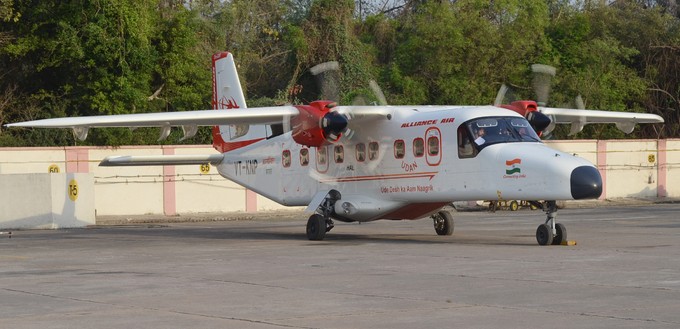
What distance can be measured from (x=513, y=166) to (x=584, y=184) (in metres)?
Result: 1.60

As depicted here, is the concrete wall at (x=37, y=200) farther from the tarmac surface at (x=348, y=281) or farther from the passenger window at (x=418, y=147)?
the passenger window at (x=418, y=147)

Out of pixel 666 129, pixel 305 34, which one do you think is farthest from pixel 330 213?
pixel 666 129

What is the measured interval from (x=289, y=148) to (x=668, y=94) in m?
36.5

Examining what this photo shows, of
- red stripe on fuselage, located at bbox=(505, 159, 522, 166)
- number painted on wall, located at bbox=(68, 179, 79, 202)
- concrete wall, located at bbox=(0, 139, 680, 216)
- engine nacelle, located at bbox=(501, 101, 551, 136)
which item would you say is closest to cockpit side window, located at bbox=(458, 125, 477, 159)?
red stripe on fuselage, located at bbox=(505, 159, 522, 166)

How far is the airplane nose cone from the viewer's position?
18484 millimetres

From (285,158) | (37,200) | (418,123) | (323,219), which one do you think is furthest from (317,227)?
(37,200)

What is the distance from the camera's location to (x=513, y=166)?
774 inches

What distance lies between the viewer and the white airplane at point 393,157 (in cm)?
1969

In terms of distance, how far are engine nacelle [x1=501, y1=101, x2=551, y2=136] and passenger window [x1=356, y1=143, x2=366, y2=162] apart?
3.26 metres

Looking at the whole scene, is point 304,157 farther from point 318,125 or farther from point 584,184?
point 584,184

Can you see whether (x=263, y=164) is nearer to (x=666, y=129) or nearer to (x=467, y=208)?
(x=467, y=208)

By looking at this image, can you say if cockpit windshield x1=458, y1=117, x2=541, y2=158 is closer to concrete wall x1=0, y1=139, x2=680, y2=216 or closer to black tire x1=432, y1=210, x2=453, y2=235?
Answer: black tire x1=432, y1=210, x2=453, y2=235

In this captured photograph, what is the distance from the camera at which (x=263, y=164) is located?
26.4 m

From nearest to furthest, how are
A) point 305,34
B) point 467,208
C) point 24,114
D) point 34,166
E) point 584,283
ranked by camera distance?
point 584,283, point 34,166, point 467,208, point 24,114, point 305,34
